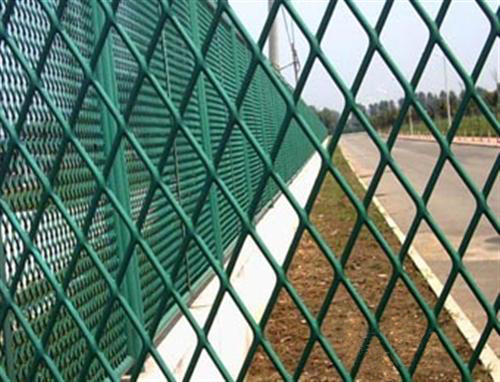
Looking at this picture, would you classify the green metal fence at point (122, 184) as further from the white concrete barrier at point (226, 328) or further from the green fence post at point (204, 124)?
the green fence post at point (204, 124)

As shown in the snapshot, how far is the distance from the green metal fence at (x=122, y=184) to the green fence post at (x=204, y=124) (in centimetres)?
45

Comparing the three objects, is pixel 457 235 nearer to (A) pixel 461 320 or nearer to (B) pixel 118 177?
(A) pixel 461 320

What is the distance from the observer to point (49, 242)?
7.59ft

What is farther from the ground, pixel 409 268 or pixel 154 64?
pixel 154 64

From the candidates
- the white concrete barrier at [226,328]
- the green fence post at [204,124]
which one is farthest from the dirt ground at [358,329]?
the green fence post at [204,124]

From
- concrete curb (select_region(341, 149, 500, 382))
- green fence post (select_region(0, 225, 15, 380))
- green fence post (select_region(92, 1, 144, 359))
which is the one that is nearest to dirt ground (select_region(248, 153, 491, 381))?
concrete curb (select_region(341, 149, 500, 382))

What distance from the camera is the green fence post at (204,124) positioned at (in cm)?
464

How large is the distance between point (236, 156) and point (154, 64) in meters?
2.77

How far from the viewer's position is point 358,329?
5168mm

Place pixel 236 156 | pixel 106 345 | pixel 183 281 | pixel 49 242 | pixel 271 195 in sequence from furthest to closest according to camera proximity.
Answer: pixel 271 195 → pixel 236 156 → pixel 183 281 → pixel 106 345 → pixel 49 242

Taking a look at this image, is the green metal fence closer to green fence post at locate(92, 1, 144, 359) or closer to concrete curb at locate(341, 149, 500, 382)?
green fence post at locate(92, 1, 144, 359)

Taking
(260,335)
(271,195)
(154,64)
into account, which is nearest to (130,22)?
(154,64)

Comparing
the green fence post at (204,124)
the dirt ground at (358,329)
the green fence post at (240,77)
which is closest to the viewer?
the dirt ground at (358,329)

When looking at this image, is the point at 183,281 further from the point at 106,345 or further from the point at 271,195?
the point at 271,195
